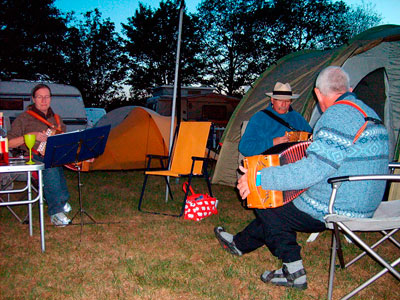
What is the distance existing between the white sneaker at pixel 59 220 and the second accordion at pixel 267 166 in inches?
99.9

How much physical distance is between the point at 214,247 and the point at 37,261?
→ 1537mm

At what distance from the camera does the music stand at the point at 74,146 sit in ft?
10.8

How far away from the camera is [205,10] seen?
1163 inches

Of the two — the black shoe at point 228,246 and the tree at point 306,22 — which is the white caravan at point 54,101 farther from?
the tree at point 306,22

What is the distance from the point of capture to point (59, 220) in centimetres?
412

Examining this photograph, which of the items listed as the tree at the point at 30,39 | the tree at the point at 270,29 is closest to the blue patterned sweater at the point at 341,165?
the tree at the point at 30,39

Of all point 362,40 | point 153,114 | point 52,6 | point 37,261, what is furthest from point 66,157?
point 52,6

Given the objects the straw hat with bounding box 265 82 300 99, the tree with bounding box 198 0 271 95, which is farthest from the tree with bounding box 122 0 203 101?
the straw hat with bounding box 265 82 300 99

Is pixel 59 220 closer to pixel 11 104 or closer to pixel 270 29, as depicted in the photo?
pixel 11 104

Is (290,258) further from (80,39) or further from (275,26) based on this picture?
(80,39)

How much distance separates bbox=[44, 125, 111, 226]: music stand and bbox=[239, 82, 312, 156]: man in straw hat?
61.7 inches

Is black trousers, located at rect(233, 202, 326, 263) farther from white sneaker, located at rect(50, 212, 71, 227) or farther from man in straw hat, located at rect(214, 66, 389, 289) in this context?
white sneaker, located at rect(50, 212, 71, 227)

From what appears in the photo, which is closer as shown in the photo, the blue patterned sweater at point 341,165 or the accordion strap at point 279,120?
the blue patterned sweater at point 341,165

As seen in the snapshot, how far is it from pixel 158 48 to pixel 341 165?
97.2 feet
